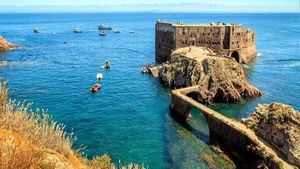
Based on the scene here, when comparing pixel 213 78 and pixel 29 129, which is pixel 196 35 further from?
pixel 29 129

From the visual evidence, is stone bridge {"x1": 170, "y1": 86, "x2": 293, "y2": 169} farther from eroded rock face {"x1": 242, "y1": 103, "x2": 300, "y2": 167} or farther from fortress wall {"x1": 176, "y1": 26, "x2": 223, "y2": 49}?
fortress wall {"x1": 176, "y1": 26, "x2": 223, "y2": 49}

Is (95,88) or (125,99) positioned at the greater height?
(95,88)

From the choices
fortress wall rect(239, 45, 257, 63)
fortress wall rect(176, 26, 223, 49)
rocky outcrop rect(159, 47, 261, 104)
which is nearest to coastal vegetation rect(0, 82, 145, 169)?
rocky outcrop rect(159, 47, 261, 104)

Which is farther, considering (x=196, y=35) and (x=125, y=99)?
(x=196, y=35)

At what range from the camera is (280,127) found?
117ft

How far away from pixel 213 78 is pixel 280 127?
1031 inches

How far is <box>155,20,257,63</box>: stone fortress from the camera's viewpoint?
8575cm

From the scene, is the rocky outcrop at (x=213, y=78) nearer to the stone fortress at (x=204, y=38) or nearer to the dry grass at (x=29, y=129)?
the stone fortress at (x=204, y=38)

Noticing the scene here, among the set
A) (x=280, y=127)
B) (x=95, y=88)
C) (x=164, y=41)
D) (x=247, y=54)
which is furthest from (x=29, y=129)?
(x=247, y=54)

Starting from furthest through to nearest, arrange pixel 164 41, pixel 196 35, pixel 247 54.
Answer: pixel 247 54 < pixel 164 41 < pixel 196 35

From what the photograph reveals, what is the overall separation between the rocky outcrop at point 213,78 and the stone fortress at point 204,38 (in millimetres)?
18280

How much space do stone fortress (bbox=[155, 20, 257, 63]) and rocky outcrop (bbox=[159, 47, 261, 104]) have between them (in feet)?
60.0

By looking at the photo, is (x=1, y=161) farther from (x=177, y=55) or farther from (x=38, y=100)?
(x=177, y=55)

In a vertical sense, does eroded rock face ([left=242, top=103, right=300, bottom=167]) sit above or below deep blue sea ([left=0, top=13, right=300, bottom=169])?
above
